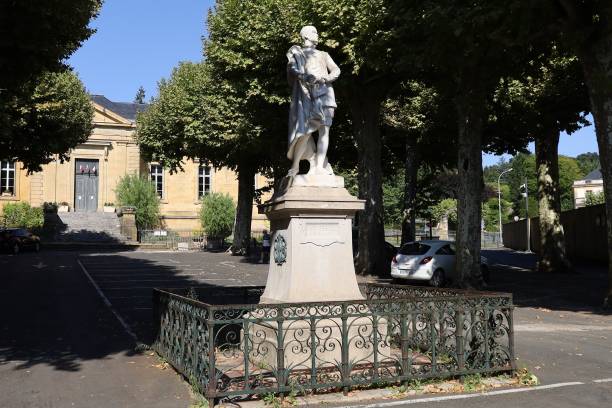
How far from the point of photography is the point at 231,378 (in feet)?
21.6

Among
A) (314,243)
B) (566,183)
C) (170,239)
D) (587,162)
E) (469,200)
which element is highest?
(587,162)

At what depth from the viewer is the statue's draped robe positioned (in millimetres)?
7898

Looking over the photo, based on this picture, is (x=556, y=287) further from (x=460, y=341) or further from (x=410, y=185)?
(x=460, y=341)

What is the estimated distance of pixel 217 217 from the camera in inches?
1941

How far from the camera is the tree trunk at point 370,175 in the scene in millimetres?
20969

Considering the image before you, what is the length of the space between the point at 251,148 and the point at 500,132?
35.3 feet

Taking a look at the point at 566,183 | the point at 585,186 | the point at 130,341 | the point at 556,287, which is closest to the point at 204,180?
the point at 556,287

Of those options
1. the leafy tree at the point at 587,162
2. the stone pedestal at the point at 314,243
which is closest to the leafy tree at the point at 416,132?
the stone pedestal at the point at 314,243

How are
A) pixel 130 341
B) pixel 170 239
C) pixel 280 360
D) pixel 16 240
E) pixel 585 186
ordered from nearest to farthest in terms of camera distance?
1. pixel 280 360
2. pixel 130 341
3. pixel 16 240
4. pixel 170 239
5. pixel 585 186

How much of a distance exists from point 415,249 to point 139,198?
32142 mm

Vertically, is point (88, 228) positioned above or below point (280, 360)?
above

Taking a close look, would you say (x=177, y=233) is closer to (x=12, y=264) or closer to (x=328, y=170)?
(x=12, y=264)

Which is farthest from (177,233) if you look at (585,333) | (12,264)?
(585,333)

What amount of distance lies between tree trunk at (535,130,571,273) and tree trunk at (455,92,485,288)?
8444 millimetres
